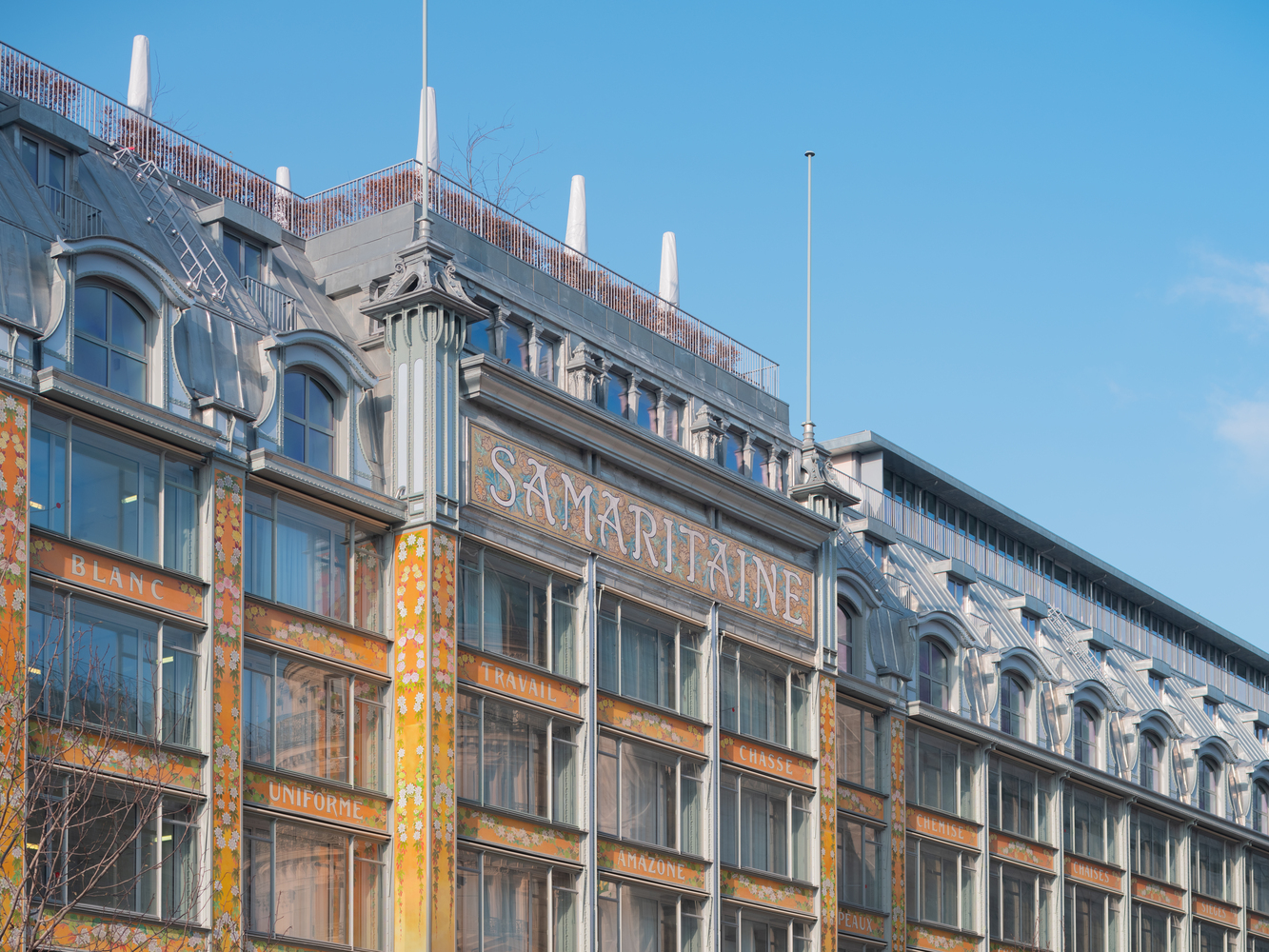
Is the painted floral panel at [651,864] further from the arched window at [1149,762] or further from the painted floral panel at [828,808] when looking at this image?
the arched window at [1149,762]

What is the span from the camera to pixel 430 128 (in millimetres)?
50906

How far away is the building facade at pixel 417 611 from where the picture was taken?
37062 mm

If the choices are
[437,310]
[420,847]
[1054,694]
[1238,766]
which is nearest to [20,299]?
[437,310]

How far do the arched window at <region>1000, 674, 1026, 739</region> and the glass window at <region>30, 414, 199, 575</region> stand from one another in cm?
3506

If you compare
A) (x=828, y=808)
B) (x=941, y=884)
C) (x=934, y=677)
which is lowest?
(x=941, y=884)

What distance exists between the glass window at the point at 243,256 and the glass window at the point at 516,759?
1106cm

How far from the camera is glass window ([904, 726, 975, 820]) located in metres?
61.6

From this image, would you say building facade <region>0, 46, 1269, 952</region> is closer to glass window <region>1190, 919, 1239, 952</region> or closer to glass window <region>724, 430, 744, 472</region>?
glass window <region>724, 430, 744, 472</region>

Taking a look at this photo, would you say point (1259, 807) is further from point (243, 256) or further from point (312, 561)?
point (243, 256)

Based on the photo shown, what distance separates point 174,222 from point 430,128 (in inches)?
337

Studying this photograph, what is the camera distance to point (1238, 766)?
82812mm

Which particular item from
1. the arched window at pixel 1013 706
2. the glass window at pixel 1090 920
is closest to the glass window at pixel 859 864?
the arched window at pixel 1013 706

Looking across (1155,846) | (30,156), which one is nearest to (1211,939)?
(1155,846)

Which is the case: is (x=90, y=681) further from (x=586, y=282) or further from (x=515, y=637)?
(x=586, y=282)
